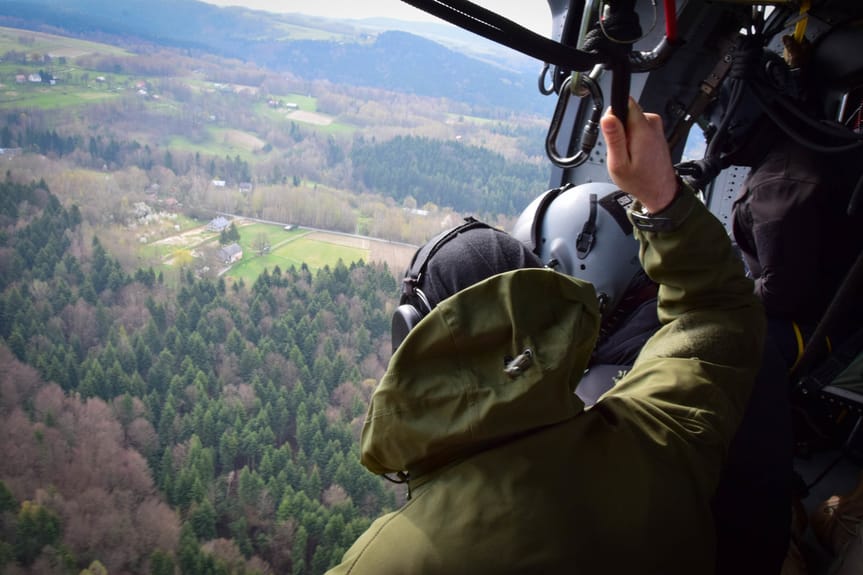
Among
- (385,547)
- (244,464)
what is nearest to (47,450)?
(244,464)

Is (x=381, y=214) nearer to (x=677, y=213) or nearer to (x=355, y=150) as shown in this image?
(x=355, y=150)

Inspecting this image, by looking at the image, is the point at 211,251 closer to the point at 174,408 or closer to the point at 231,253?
the point at 231,253

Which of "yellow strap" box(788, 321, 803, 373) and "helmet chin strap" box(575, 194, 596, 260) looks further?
"yellow strap" box(788, 321, 803, 373)

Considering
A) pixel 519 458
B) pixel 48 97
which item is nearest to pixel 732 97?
pixel 519 458

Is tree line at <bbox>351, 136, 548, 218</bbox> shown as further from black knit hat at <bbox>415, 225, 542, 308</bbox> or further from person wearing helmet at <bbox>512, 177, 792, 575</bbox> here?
black knit hat at <bbox>415, 225, 542, 308</bbox>

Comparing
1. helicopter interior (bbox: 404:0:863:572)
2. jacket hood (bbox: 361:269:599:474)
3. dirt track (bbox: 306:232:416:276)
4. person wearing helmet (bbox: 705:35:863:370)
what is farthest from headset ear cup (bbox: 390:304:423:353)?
dirt track (bbox: 306:232:416:276)
